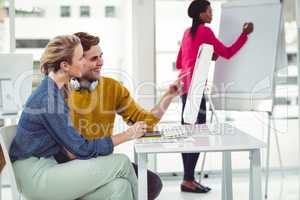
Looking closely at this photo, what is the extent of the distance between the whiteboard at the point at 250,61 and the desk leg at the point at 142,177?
1.96 m

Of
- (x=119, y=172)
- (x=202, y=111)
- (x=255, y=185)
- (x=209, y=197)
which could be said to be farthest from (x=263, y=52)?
(x=119, y=172)

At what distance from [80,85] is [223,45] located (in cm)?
149

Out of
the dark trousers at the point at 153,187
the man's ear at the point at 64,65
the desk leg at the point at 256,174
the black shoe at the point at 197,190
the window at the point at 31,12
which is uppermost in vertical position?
the window at the point at 31,12

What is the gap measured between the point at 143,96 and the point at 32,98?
2.42 m

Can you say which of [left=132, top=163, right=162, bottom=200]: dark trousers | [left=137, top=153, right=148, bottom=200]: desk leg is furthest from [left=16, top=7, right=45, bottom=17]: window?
[left=137, top=153, right=148, bottom=200]: desk leg

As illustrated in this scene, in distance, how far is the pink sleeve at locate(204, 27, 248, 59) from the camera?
12.1 feet

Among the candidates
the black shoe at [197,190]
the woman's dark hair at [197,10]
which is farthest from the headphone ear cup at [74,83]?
the black shoe at [197,190]

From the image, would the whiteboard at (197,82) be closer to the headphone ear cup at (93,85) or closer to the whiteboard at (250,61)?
the headphone ear cup at (93,85)

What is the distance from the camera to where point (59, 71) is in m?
2.12

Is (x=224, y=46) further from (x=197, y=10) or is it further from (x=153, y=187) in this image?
(x=153, y=187)

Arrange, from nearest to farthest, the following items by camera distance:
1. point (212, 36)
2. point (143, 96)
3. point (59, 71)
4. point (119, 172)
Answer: point (119, 172), point (59, 71), point (212, 36), point (143, 96)

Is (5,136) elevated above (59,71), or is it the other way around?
(59,71)

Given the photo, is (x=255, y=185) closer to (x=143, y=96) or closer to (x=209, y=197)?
(x=209, y=197)

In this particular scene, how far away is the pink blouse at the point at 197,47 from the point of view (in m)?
3.67
